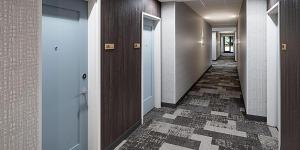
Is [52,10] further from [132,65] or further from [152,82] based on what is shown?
[152,82]

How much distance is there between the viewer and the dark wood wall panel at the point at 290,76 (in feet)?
6.18

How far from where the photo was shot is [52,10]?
1.91 m

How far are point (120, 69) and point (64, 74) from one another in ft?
3.01

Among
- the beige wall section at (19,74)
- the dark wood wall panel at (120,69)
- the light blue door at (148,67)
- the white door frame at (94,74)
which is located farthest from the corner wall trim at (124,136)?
the beige wall section at (19,74)

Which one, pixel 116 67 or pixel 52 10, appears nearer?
pixel 52 10

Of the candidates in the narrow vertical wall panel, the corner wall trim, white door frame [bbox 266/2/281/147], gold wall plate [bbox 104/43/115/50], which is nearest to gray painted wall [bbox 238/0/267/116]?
the narrow vertical wall panel

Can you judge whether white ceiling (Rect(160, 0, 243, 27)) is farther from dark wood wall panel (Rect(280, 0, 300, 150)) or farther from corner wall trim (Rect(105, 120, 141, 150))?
corner wall trim (Rect(105, 120, 141, 150))

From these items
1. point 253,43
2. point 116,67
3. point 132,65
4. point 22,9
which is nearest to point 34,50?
point 22,9

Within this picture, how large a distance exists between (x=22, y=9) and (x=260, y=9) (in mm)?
3861

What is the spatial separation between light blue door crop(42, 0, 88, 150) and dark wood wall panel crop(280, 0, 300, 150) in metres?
2.21

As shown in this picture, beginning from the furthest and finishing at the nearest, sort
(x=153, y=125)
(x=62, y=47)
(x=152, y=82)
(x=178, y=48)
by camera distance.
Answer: (x=178, y=48) < (x=152, y=82) < (x=153, y=125) < (x=62, y=47)

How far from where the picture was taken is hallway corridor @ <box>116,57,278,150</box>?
9.54ft

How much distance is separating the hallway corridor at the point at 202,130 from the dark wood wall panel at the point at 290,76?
714 mm

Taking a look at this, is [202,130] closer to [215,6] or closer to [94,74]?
[94,74]
